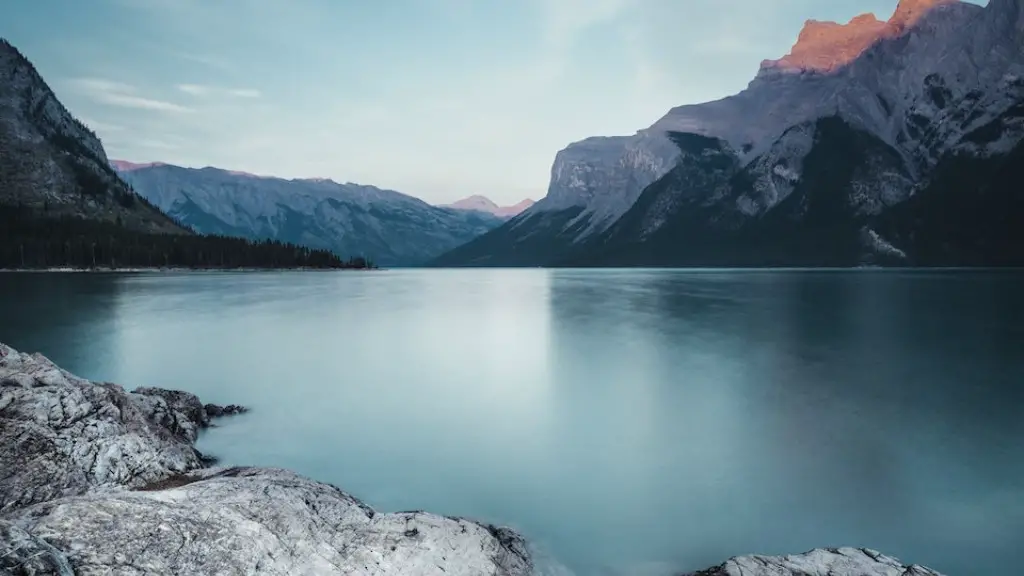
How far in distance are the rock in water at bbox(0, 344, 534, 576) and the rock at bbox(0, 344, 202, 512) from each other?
1.0 inches

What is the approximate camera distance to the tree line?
14712 cm

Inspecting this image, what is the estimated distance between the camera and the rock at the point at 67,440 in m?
9.85

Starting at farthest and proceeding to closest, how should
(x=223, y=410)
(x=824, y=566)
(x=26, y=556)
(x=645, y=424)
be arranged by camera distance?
(x=223, y=410)
(x=645, y=424)
(x=824, y=566)
(x=26, y=556)

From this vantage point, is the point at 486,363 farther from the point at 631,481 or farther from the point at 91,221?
the point at 91,221

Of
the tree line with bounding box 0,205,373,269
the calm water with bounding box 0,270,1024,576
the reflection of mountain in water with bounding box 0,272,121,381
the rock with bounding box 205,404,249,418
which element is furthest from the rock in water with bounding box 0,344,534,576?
the tree line with bounding box 0,205,373,269

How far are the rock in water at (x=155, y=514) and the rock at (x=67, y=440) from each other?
3 centimetres

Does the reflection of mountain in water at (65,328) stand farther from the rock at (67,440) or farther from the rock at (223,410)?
the rock at (67,440)

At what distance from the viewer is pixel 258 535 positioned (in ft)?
24.4

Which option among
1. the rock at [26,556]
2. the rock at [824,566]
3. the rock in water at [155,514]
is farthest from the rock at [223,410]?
the rock at [824,566]

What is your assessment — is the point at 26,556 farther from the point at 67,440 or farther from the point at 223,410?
the point at 223,410

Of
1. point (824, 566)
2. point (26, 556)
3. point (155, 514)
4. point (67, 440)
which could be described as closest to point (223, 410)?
point (67, 440)

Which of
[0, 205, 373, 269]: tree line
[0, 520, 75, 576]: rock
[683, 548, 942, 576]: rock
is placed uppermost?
[0, 205, 373, 269]: tree line

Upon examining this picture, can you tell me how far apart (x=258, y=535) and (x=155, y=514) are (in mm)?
1275

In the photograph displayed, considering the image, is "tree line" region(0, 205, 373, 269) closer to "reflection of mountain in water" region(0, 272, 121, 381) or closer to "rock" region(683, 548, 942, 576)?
"reflection of mountain in water" region(0, 272, 121, 381)
